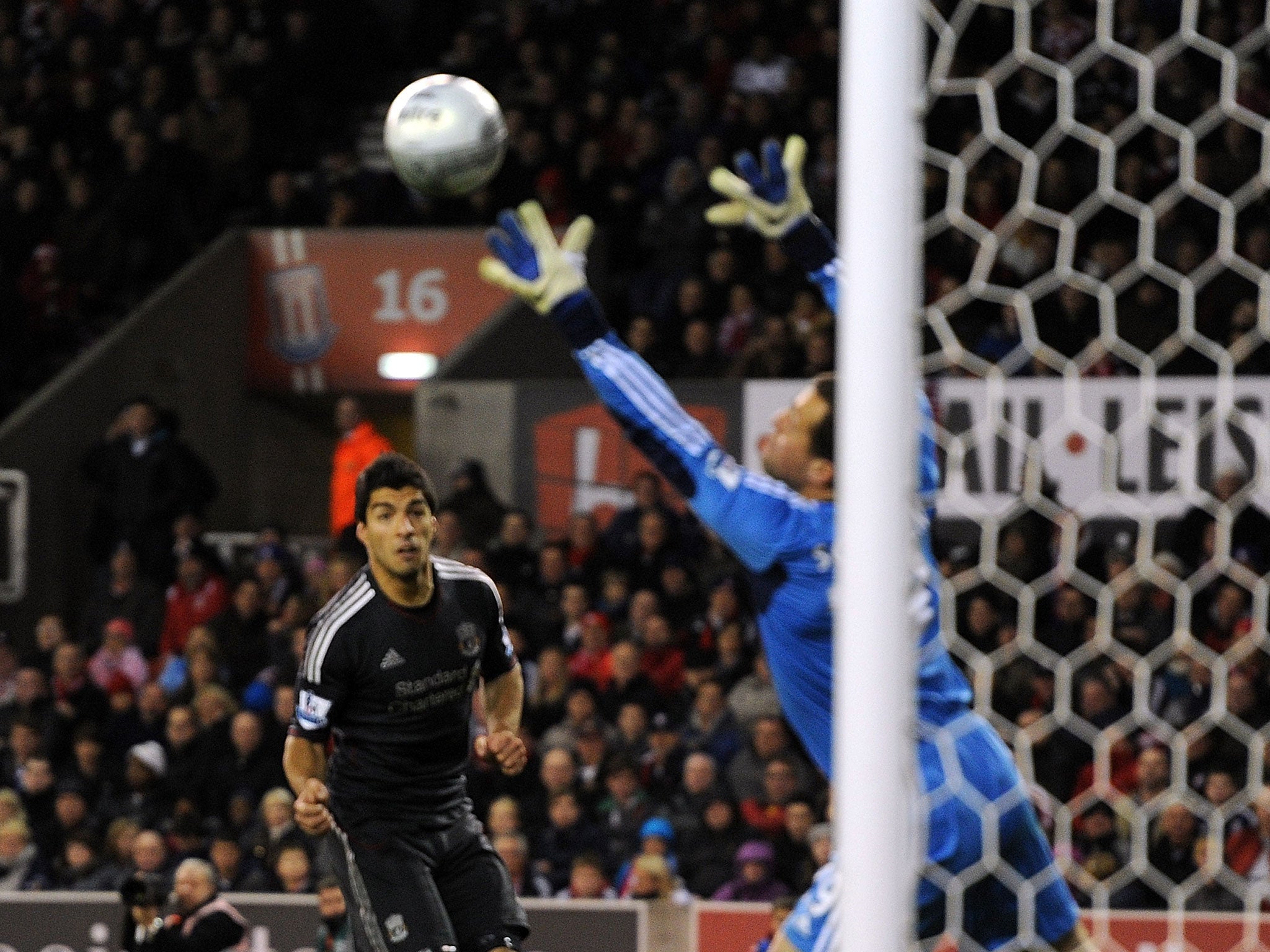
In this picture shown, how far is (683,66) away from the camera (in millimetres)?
12984

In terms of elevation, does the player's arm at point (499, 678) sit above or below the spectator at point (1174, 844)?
above

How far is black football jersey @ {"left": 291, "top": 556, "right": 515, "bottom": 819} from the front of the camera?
4.56m

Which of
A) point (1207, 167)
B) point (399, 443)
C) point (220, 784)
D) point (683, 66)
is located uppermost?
point (683, 66)

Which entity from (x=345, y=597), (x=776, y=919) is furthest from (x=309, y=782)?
(x=776, y=919)

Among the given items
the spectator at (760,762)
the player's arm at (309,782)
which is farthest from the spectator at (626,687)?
the player's arm at (309,782)

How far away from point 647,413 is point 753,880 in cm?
459

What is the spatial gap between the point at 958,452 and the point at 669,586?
6722mm

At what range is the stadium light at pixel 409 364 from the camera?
13398 mm

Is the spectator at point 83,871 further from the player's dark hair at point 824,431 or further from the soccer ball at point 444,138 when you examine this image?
the player's dark hair at point 824,431

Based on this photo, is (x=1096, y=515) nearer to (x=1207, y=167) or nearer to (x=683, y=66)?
(x=1207, y=167)

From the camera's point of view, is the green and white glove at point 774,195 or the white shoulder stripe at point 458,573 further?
the white shoulder stripe at point 458,573

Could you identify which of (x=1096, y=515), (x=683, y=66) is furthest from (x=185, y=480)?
(x=1096, y=515)

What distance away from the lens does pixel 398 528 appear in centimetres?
458

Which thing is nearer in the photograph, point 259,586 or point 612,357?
point 612,357
